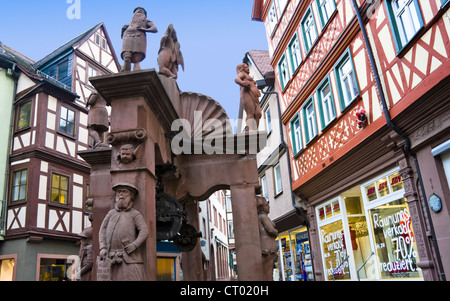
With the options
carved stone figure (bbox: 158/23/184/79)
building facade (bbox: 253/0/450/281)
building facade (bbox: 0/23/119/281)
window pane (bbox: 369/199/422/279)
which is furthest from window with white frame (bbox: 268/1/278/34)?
carved stone figure (bbox: 158/23/184/79)

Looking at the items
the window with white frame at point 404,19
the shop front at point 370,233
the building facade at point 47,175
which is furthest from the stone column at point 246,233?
the building facade at point 47,175

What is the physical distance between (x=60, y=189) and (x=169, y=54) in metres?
11.4

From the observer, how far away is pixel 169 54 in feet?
17.3

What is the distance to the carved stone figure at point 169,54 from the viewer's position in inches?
204

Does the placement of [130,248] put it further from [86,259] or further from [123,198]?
[86,259]

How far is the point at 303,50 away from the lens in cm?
1180

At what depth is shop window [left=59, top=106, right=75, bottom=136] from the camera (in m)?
15.5

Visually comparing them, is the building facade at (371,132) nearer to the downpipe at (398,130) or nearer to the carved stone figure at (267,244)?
Result: the downpipe at (398,130)

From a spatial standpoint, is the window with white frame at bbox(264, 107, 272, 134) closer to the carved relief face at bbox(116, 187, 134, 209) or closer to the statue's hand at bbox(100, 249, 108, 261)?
the carved relief face at bbox(116, 187, 134, 209)

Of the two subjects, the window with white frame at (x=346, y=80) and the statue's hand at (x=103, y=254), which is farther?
the window with white frame at (x=346, y=80)

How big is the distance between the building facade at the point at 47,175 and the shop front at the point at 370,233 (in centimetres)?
841

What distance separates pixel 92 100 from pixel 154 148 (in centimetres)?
254
